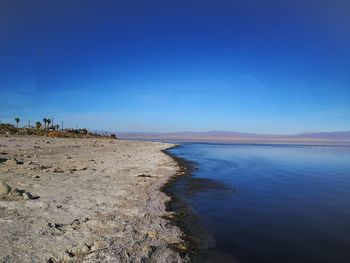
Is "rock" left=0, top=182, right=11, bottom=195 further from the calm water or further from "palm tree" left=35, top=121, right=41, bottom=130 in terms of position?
"palm tree" left=35, top=121, right=41, bottom=130

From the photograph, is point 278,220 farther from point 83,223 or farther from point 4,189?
point 4,189

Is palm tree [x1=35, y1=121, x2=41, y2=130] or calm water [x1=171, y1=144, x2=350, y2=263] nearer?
calm water [x1=171, y1=144, x2=350, y2=263]

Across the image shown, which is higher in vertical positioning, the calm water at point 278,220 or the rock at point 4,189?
the rock at point 4,189

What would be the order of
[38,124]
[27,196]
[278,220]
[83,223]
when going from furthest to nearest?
[38,124], [278,220], [27,196], [83,223]

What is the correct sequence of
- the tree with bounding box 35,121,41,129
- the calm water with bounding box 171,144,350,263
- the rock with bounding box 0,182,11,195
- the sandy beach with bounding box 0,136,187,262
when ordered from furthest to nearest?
the tree with bounding box 35,121,41,129 → the rock with bounding box 0,182,11,195 → the calm water with bounding box 171,144,350,263 → the sandy beach with bounding box 0,136,187,262

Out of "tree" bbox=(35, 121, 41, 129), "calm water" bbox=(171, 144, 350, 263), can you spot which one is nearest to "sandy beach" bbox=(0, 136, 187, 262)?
"calm water" bbox=(171, 144, 350, 263)

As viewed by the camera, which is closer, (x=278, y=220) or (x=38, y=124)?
(x=278, y=220)

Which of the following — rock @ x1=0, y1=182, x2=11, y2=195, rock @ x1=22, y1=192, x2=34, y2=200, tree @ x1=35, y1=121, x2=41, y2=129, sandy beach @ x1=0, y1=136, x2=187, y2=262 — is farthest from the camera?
tree @ x1=35, y1=121, x2=41, y2=129

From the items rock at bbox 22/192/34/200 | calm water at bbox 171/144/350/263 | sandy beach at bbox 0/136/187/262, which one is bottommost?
calm water at bbox 171/144/350/263

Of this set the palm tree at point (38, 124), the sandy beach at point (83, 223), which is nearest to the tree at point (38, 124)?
the palm tree at point (38, 124)

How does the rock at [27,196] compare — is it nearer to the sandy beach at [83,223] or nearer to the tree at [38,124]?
the sandy beach at [83,223]

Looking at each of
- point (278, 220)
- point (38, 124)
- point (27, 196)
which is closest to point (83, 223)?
point (27, 196)

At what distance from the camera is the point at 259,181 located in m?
20.3

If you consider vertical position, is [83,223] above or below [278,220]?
above
